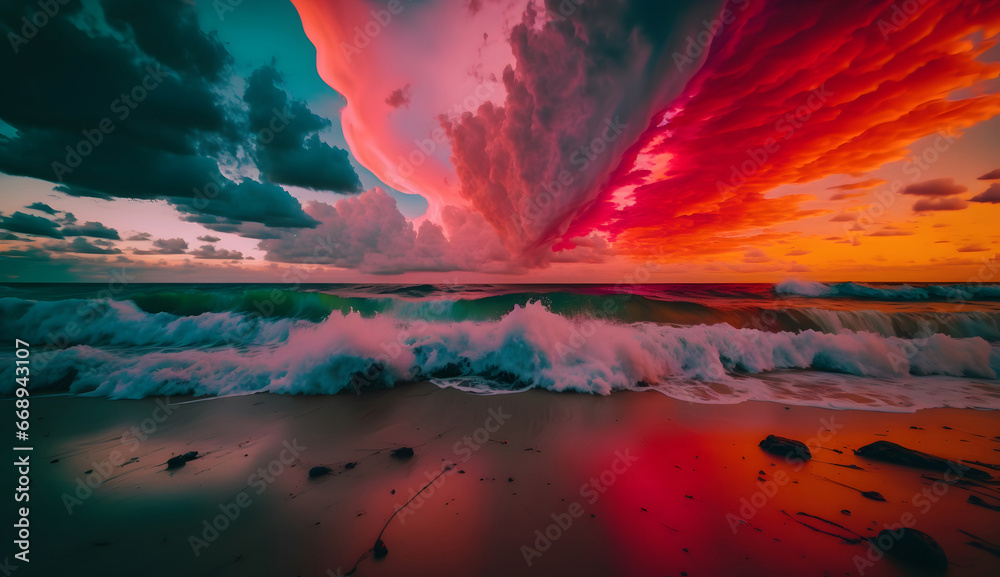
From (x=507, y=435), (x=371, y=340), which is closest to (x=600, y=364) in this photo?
(x=507, y=435)

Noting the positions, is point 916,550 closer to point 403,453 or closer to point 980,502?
point 980,502

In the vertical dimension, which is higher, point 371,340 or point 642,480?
point 371,340

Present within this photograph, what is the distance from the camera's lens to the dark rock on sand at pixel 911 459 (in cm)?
423

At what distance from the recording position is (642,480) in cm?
410

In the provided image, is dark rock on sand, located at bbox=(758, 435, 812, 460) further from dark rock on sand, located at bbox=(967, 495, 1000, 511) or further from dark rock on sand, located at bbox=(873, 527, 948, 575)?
dark rock on sand, located at bbox=(873, 527, 948, 575)

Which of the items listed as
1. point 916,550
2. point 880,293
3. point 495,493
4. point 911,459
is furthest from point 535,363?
point 880,293

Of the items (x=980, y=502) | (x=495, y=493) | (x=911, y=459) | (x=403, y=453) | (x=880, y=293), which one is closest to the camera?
(x=980, y=502)

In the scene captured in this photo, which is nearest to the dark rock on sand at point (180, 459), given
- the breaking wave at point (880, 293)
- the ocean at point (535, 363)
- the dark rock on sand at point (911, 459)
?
the ocean at point (535, 363)

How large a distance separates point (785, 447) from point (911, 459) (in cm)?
165

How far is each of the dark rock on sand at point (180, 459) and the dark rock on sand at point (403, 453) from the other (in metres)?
3.19

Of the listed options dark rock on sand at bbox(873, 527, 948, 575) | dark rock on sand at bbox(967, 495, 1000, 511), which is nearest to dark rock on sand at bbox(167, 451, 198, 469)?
dark rock on sand at bbox(873, 527, 948, 575)

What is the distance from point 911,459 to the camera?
4391 mm

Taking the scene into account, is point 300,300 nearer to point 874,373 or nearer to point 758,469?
point 758,469

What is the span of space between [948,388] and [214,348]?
82.1 feet
